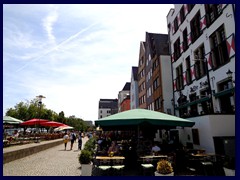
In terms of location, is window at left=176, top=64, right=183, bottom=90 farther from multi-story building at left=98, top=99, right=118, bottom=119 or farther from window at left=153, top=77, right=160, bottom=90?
multi-story building at left=98, top=99, right=118, bottom=119

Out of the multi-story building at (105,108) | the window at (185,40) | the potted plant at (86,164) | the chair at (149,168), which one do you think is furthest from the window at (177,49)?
the multi-story building at (105,108)

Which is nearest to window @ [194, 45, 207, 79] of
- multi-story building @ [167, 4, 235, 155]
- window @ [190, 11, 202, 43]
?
multi-story building @ [167, 4, 235, 155]

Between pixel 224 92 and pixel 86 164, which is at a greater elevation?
pixel 224 92

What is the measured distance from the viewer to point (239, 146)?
14.0ft

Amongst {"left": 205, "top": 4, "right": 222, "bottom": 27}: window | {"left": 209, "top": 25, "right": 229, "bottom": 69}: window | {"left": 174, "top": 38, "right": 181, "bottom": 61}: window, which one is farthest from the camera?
{"left": 174, "top": 38, "right": 181, "bottom": 61}: window

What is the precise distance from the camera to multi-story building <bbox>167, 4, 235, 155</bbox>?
419 inches

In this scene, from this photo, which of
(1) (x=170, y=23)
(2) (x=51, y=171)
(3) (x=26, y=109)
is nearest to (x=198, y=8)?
(1) (x=170, y=23)

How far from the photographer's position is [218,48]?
12812mm

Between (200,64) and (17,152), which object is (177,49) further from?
(17,152)

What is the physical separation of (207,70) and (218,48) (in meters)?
1.60

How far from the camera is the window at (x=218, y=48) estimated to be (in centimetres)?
1247

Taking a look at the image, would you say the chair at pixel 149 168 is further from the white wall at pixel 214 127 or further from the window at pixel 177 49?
the window at pixel 177 49

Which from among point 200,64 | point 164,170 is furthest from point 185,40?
point 164,170
